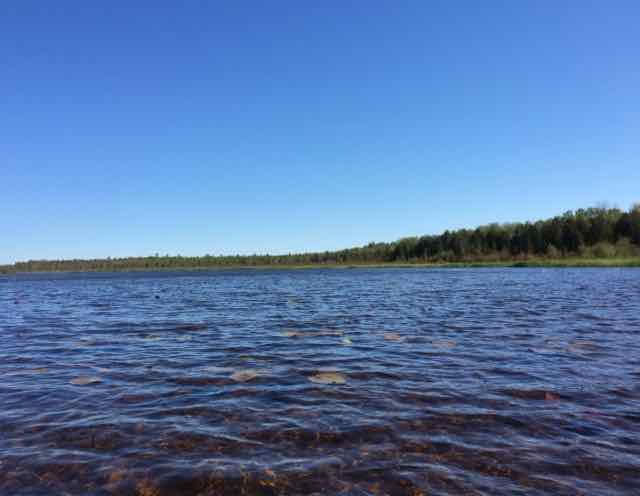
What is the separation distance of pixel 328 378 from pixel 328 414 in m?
2.68

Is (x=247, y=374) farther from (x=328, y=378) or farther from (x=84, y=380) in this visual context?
(x=84, y=380)

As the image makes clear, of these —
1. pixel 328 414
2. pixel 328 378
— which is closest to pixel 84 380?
pixel 328 378

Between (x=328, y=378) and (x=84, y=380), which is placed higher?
(x=84, y=380)

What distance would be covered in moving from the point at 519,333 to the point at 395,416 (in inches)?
437

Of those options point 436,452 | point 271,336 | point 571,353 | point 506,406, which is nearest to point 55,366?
point 271,336

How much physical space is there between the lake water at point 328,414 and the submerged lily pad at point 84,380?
84 mm

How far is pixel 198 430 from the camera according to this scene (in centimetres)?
767

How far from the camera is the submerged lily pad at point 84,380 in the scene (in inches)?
437

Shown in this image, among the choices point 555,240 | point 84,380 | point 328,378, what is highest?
point 555,240

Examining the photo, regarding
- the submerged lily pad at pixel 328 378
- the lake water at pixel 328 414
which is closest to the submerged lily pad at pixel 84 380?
the lake water at pixel 328 414

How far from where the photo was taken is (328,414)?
838 cm

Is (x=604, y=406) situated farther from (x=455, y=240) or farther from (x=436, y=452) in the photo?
(x=455, y=240)

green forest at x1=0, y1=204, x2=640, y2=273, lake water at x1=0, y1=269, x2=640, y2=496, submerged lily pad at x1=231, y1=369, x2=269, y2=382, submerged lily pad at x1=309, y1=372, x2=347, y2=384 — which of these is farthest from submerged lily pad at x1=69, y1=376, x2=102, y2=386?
green forest at x1=0, y1=204, x2=640, y2=273

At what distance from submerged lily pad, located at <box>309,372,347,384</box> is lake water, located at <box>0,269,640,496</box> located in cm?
17
